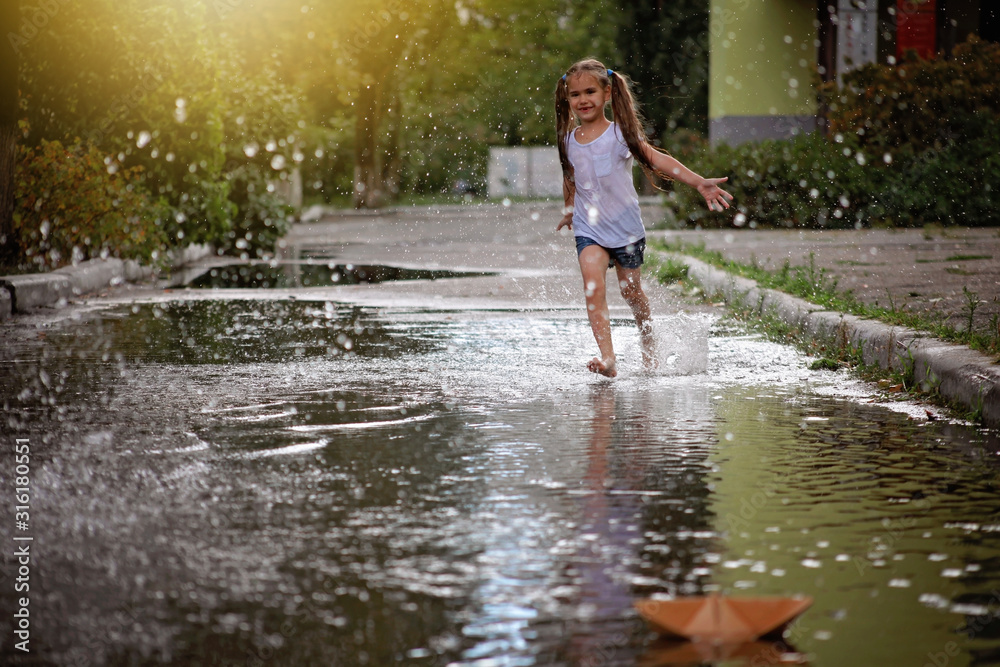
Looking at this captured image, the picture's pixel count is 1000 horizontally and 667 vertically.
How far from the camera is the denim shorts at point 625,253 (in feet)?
23.8

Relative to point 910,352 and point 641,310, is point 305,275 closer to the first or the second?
point 641,310

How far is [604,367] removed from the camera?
691 cm

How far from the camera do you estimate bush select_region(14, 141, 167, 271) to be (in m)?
12.7

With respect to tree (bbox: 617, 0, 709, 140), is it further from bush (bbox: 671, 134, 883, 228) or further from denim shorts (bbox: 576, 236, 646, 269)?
denim shorts (bbox: 576, 236, 646, 269)

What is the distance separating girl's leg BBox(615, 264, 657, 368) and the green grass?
4.05 feet

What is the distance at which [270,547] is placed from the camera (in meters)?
3.79

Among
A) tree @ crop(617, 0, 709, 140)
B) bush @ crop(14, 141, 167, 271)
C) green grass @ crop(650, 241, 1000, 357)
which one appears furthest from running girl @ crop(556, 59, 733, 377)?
tree @ crop(617, 0, 709, 140)

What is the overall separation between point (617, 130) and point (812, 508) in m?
3.39

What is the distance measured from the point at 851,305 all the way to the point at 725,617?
18.1 feet

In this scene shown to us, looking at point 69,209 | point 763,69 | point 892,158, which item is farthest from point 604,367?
point 763,69

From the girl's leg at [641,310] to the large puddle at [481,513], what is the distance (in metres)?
0.11

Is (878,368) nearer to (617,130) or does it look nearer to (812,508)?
→ (617,130)

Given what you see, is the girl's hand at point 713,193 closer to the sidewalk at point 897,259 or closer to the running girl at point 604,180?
the running girl at point 604,180

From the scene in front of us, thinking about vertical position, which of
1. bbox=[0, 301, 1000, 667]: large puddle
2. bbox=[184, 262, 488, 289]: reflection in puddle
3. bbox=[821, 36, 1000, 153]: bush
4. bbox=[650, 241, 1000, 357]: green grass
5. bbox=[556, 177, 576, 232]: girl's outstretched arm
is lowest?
bbox=[0, 301, 1000, 667]: large puddle
